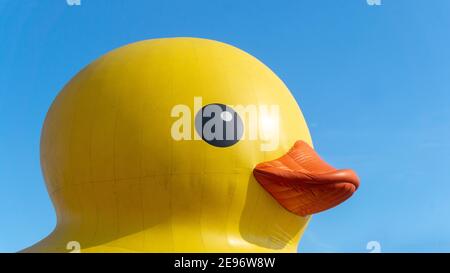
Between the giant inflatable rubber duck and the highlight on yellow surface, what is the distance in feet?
0.07

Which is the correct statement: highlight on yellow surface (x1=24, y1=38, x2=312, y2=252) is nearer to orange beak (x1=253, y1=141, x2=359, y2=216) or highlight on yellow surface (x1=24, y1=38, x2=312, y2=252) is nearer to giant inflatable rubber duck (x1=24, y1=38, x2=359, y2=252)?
giant inflatable rubber duck (x1=24, y1=38, x2=359, y2=252)

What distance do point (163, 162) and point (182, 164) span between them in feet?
1.23

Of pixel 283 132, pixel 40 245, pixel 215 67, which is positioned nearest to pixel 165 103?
pixel 215 67

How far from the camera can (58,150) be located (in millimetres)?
14125

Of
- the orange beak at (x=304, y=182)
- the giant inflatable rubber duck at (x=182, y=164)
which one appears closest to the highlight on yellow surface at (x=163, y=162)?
the giant inflatable rubber duck at (x=182, y=164)

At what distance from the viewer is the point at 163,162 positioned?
12.9 metres

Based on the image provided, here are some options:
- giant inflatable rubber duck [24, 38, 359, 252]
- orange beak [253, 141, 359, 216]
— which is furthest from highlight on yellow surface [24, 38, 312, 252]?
orange beak [253, 141, 359, 216]

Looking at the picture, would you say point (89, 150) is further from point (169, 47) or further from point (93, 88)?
point (169, 47)

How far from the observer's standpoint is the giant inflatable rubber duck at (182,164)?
511 inches

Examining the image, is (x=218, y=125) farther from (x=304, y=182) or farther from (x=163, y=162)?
(x=304, y=182)

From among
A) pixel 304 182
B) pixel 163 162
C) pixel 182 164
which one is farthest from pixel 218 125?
pixel 304 182
